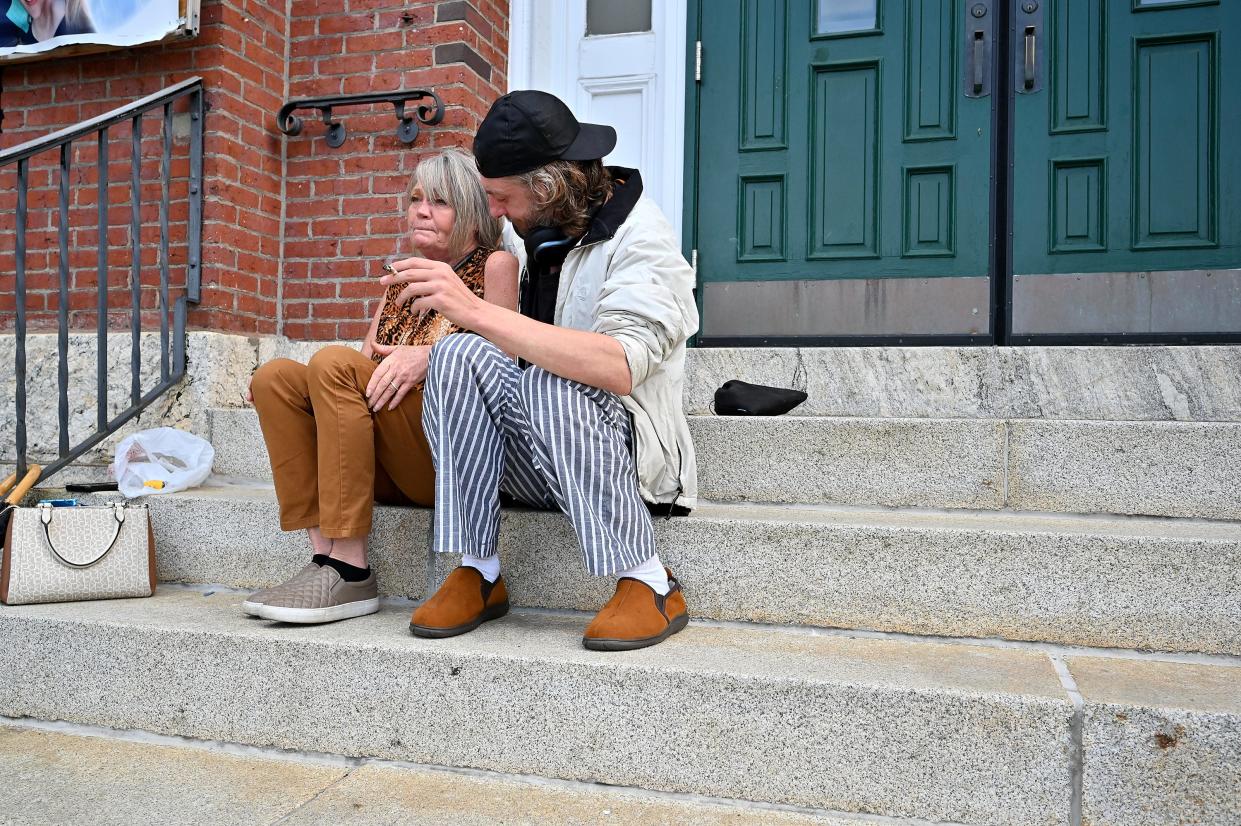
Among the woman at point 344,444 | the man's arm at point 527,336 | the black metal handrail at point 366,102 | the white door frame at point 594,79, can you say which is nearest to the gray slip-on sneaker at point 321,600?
the woman at point 344,444

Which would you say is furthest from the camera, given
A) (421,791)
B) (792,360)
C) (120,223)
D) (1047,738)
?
(120,223)

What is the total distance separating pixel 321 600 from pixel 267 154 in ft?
6.79

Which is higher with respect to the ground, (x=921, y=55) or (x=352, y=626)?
(x=921, y=55)

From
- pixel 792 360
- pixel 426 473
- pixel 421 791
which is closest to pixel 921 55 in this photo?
pixel 792 360

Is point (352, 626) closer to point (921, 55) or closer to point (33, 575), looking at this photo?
point (33, 575)

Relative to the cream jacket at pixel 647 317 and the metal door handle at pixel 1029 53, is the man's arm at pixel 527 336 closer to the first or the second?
the cream jacket at pixel 647 317

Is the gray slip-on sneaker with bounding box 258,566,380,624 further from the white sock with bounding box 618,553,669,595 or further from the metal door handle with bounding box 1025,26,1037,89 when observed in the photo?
the metal door handle with bounding box 1025,26,1037,89

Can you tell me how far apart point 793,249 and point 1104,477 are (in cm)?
163

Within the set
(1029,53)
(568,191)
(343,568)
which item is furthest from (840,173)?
(343,568)

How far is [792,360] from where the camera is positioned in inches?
125

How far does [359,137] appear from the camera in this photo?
351 centimetres

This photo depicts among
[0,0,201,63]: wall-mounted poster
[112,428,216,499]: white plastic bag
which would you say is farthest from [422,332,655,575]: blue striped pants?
[0,0,201,63]: wall-mounted poster

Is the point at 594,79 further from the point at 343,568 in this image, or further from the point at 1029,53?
the point at 343,568

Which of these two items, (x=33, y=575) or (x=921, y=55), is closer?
(x=33, y=575)
